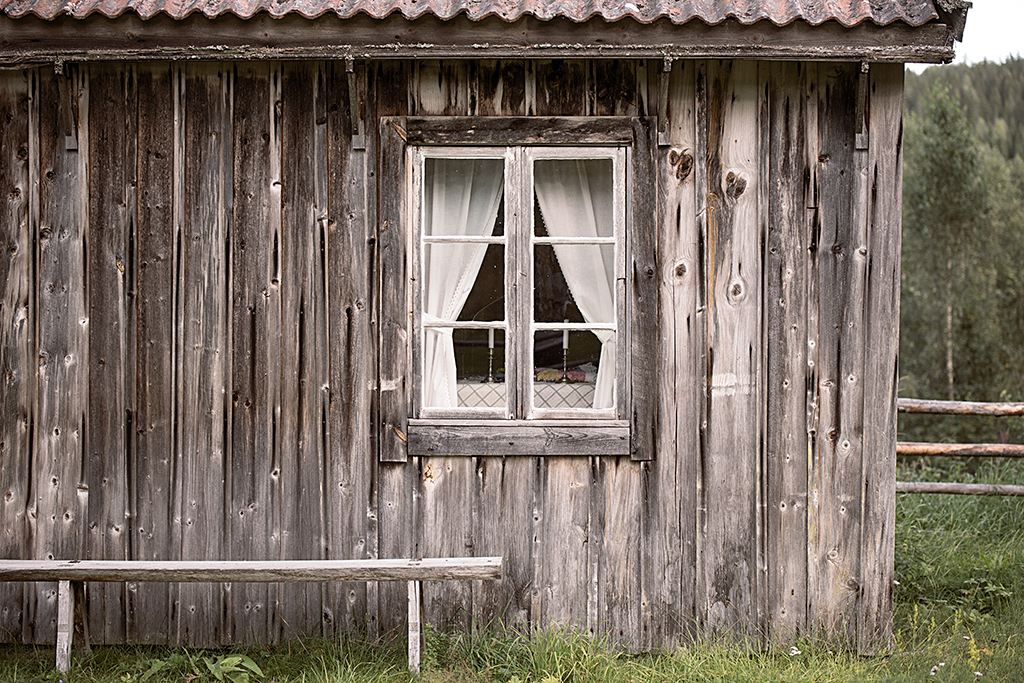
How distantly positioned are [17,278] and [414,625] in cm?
267

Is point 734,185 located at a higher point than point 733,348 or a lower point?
higher

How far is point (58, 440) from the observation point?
3.94m

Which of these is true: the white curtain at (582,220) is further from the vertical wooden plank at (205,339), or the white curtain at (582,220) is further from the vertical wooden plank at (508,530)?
the vertical wooden plank at (205,339)

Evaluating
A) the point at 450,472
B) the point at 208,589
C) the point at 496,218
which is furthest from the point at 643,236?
the point at 208,589

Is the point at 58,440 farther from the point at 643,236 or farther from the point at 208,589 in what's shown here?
the point at 643,236

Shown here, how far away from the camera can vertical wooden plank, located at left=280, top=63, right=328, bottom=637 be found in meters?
3.88

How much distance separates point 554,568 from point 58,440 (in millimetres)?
2617

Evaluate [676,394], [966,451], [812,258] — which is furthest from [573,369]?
[966,451]

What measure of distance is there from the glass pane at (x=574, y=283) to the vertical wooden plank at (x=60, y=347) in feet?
7.63

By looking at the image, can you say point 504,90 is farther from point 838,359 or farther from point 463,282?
point 838,359

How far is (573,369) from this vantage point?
3.92 metres

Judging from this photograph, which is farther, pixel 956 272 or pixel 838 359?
pixel 956 272

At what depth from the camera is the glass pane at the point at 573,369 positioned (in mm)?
3906

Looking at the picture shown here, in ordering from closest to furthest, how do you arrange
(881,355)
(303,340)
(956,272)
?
1. (881,355)
2. (303,340)
3. (956,272)
